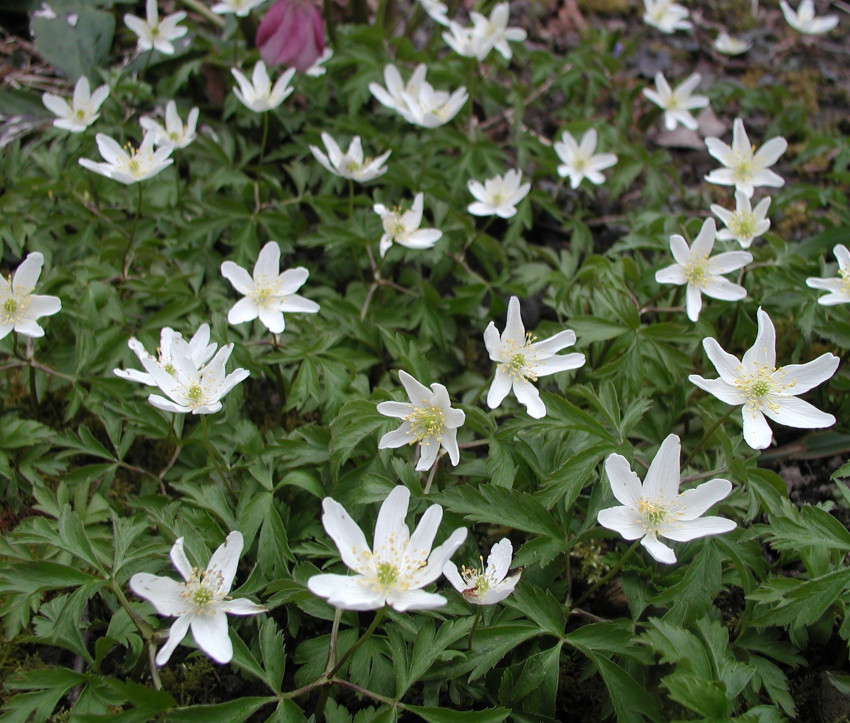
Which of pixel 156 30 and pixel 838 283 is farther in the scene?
pixel 156 30

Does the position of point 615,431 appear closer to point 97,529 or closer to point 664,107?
point 97,529

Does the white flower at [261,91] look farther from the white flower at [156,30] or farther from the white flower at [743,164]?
the white flower at [743,164]

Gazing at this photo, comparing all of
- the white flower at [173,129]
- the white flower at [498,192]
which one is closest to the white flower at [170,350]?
the white flower at [173,129]

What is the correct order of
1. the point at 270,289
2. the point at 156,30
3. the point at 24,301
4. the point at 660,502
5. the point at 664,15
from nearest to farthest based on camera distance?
the point at 660,502 < the point at 24,301 < the point at 270,289 < the point at 156,30 < the point at 664,15

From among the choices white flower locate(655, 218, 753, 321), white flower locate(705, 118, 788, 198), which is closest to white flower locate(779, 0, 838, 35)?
white flower locate(705, 118, 788, 198)

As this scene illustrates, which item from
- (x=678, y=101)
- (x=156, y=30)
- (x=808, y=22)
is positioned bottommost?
(x=678, y=101)

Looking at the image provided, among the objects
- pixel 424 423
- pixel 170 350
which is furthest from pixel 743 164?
pixel 170 350

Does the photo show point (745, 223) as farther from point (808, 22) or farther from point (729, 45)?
point (808, 22)
